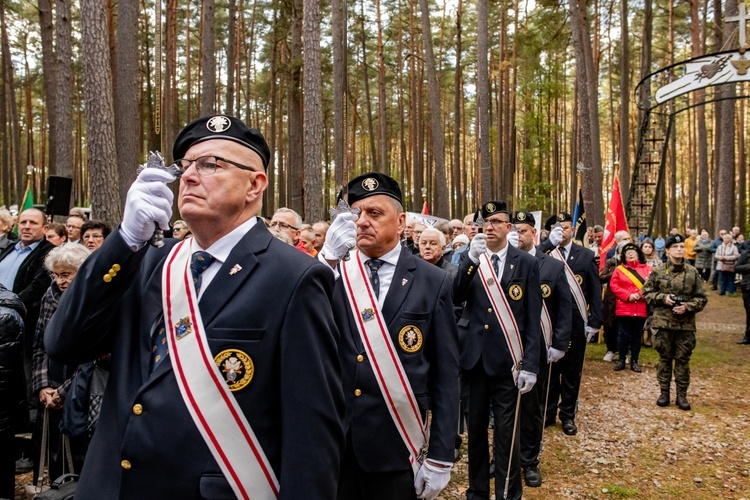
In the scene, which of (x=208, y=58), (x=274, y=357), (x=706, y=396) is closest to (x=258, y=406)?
(x=274, y=357)

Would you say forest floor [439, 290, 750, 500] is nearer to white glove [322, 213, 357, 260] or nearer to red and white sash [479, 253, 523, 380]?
red and white sash [479, 253, 523, 380]

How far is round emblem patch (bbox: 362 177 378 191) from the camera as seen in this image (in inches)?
131

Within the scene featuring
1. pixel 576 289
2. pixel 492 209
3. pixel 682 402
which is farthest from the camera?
pixel 682 402

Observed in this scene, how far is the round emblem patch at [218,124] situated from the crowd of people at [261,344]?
11 millimetres

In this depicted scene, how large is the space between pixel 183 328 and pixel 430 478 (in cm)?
175

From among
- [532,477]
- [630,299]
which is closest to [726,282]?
[630,299]

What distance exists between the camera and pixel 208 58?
1612 cm

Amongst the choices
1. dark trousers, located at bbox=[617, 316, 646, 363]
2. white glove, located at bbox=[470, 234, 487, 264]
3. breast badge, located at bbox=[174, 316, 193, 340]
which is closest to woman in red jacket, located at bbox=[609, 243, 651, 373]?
dark trousers, located at bbox=[617, 316, 646, 363]

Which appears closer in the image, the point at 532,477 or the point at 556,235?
the point at 532,477

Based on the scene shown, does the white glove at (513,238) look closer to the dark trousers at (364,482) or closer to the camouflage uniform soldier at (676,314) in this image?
the dark trousers at (364,482)

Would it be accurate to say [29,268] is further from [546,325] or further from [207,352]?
[546,325]

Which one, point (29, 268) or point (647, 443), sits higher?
point (29, 268)

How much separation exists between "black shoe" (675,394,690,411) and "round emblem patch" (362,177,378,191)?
638 centimetres

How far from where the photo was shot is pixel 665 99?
33.9 ft
